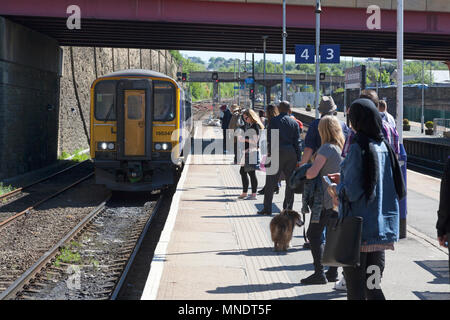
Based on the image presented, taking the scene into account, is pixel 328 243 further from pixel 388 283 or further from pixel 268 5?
pixel 268 5

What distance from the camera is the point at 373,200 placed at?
16.4 feet

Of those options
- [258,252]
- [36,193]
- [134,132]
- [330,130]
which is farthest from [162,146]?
[330,130]

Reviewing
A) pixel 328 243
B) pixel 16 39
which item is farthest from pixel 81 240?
pixel 16 39

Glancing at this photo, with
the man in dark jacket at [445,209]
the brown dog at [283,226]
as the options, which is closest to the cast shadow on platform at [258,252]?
the brown dog at [283,226]

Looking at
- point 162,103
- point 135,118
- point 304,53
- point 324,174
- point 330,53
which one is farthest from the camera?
point 304,53

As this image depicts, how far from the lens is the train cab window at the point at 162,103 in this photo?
17.0m

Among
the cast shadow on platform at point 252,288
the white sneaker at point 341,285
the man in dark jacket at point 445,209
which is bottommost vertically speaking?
the cast shadow on platform at point 252,288

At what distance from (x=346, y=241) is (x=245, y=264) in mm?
3515

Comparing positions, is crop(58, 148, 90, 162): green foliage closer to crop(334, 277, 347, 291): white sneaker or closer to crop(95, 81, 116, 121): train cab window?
crop(95, 81, 116, 121): train cab window

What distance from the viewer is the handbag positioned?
4.96 metres

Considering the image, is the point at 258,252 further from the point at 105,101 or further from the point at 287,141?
the point at 105,101

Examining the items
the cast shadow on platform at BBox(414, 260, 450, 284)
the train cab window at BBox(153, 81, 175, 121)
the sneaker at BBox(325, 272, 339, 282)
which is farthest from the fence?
the sneaker at BBox(325, 272, 339, 282)

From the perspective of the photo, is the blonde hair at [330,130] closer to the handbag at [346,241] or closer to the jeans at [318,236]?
the jeans at [318,236]
